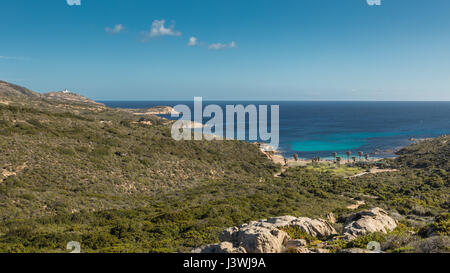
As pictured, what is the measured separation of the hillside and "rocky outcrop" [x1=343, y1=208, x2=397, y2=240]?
300cm

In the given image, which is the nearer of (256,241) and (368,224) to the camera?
(256,241)

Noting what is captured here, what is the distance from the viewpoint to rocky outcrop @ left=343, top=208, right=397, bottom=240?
13734mm

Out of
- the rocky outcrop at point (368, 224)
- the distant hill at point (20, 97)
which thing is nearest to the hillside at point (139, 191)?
the rocky outcrop at point (368, 224)

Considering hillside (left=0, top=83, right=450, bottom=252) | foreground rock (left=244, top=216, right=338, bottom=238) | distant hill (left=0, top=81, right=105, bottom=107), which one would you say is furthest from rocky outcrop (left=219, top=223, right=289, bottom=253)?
distant hill (left=0, top=81, right=105, bottom=107)

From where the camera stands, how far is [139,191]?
3105cm

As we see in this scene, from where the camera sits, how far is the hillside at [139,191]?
16.4m

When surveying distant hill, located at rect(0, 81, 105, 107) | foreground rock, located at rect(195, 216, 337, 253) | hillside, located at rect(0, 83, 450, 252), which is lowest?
hillside, located at rect(0, 83, 450, 252)

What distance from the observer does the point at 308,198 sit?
32125mm

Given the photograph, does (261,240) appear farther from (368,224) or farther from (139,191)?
(139,191)

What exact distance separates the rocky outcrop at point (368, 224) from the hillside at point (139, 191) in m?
3.00

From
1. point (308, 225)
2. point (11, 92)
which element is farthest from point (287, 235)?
point (11, 92)

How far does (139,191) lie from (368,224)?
25229 millimetres

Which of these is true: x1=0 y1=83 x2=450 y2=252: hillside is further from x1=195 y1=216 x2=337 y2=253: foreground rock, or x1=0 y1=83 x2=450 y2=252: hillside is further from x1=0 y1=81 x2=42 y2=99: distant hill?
x1=0 y1=81 x2=42 y2=99: distant hill
